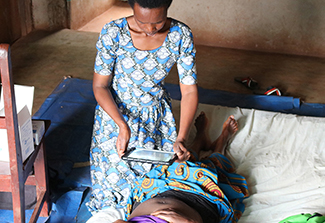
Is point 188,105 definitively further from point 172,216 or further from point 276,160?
point 276,160

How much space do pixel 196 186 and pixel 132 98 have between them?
590 mm

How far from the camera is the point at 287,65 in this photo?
4.50 metres

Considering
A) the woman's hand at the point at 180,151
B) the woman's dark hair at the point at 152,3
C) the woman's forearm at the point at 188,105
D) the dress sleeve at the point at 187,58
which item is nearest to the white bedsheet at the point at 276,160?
the woman's hand at the point at 180,151

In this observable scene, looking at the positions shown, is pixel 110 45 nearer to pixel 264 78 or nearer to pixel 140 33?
pixel 140 33

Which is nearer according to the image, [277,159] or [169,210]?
[169,210]

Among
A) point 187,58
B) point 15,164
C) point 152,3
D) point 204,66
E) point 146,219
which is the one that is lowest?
point 204,66

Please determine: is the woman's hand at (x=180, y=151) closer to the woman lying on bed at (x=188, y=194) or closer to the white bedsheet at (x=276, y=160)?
the woman lying on bed at (x=188, y=194)

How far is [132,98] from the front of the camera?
1.88 m

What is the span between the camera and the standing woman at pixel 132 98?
1755mm

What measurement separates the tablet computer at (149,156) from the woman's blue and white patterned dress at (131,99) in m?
0.22

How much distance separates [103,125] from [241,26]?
3.60m

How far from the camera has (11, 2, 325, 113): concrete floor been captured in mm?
3682

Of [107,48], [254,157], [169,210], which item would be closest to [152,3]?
[107,48]

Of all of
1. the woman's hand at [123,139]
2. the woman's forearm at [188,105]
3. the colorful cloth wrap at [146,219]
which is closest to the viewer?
the colorful cloth wrap at [146,219]
